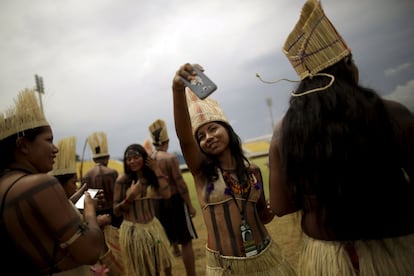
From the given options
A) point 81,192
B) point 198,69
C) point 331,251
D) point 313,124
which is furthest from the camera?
point 81,192

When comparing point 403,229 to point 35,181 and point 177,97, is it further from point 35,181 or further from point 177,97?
point 35,181

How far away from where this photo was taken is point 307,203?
1633mm

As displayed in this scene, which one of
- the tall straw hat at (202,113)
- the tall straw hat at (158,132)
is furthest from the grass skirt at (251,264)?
the tall straw hat at (158,132)

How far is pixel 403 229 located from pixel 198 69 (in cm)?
142

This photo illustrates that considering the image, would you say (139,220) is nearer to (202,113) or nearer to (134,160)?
(134,160)

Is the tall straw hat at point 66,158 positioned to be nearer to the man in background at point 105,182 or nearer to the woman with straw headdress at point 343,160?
the woman with straw headdress at point 343,160

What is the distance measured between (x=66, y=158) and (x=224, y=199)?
1.66m

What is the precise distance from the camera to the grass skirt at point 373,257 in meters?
1.50

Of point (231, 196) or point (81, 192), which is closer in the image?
point (231, 196)

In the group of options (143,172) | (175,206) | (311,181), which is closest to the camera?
(311,181)

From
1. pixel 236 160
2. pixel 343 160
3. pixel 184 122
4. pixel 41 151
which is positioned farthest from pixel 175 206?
pixel 343 160

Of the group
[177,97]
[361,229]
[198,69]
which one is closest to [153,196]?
[177,97]

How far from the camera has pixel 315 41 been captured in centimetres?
154

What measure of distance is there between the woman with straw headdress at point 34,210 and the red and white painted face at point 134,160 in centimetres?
283
